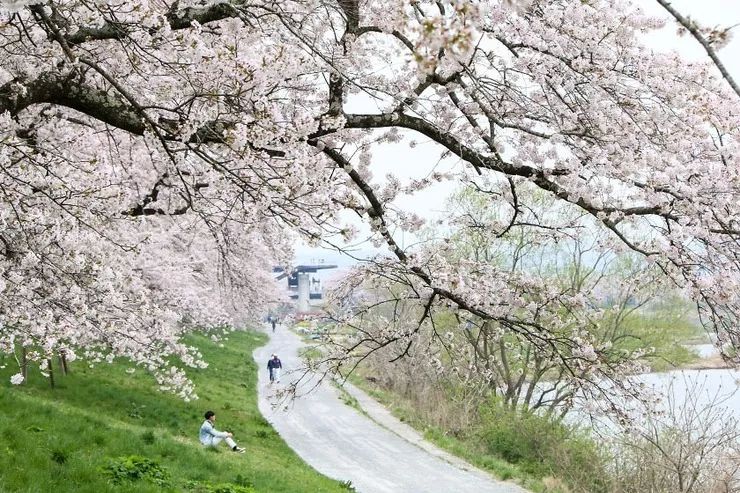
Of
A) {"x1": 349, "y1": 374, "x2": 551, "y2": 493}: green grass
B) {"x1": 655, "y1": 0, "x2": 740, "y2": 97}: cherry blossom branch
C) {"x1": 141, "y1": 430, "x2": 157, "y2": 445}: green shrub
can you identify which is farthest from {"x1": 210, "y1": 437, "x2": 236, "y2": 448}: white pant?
{"x1": 655, "y1": 0, "x2": 740, "y2": 97}: cherry blossom branch

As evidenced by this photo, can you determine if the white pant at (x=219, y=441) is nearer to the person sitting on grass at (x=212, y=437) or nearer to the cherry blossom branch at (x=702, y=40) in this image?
the person sitting on grass at (x=212, y=437)

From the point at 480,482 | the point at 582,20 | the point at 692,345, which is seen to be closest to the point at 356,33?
the point at 582,20

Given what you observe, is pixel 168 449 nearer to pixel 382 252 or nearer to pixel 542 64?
pixel 382 252

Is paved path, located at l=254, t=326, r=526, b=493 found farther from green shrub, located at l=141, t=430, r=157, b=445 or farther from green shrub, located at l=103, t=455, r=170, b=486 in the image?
green shrub, located at l=103, t=455, r=170, b=486

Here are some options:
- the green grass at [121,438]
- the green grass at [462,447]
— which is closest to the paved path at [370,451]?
the green grass at [462,447]

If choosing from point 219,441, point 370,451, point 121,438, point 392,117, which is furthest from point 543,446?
point 392,117

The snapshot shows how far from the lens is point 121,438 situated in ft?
35.9

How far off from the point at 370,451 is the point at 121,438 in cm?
890

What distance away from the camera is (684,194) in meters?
5.06

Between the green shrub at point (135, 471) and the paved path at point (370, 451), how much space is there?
2750 mm

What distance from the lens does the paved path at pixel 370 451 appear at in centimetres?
1564

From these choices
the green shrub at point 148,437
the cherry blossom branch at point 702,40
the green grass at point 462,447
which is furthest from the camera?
Answer: the green grass at point 462,447

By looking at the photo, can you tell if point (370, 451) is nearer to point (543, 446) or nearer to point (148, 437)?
point (543, 446)

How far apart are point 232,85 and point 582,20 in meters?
2.56
